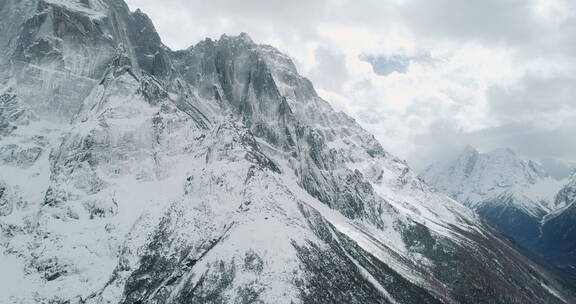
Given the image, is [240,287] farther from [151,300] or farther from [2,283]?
[2,283]

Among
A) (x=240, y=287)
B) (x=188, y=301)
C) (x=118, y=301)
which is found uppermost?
(x=240, y=287)

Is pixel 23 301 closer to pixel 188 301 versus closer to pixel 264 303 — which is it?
pixel 188 301

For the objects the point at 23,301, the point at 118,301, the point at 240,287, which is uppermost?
the point at 240,287

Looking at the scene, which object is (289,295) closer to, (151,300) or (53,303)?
(151,300)

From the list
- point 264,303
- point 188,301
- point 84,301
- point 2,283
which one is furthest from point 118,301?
point 264,303

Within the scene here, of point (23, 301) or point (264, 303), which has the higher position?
point (264, 303)

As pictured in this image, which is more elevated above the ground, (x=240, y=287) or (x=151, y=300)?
(x=240, y=287)

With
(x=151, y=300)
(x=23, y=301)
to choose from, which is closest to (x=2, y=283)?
(x=23, y=301)

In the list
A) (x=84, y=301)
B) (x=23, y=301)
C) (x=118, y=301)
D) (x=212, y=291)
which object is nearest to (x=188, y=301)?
(x=212, y=291)
